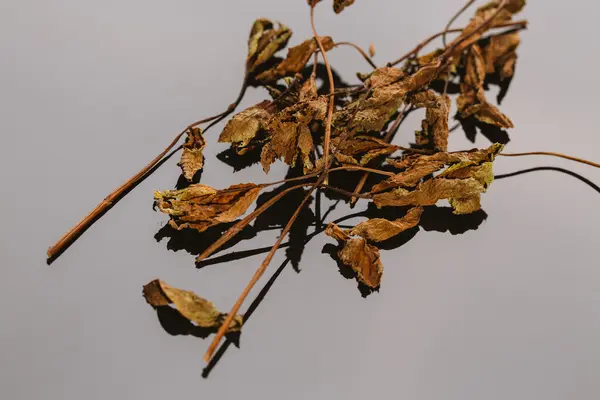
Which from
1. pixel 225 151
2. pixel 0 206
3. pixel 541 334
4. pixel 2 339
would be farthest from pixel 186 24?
pixel 541 334

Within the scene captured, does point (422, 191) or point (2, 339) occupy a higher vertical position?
point (422, 191)

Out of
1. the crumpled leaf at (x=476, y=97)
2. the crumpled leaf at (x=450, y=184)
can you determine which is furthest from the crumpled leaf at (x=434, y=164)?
the crumpled leaf at (x=476, y=97)

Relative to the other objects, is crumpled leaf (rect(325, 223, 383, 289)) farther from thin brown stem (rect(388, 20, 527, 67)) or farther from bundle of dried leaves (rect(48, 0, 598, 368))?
thin brown stem (rect(388, 20, 527, 67))

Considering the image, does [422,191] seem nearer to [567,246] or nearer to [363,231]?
[363,231]

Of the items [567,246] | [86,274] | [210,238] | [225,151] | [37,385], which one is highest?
[567,246]

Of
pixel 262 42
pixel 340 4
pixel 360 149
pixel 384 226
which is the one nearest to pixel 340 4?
pixel 340 4

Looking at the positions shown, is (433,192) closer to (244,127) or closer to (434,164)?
(434,164)

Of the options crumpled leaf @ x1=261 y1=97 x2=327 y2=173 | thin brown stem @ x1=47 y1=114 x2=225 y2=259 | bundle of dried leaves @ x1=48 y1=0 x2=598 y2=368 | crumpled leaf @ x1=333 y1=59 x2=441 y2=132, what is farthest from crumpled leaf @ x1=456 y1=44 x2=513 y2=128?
thin brown stem @ x1=47 y1=114 x2=225 y2=259
